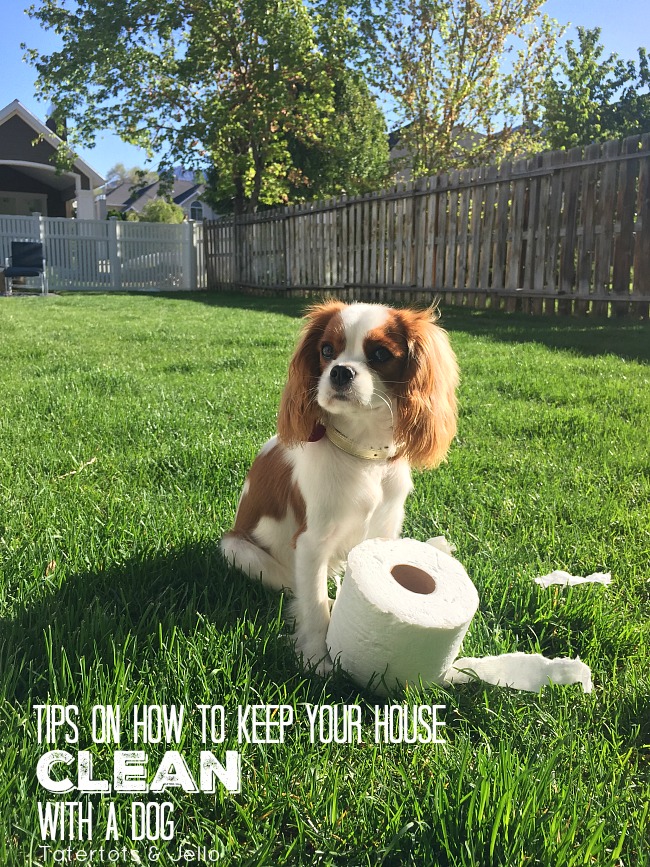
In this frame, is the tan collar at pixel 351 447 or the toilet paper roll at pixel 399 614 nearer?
the toilet paper roll at pixel 399 614

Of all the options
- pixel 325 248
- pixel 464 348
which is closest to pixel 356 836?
pixel 464 348

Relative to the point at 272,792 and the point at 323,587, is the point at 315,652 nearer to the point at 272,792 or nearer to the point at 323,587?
the point at 323,587

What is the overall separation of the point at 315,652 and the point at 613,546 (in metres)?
1.32

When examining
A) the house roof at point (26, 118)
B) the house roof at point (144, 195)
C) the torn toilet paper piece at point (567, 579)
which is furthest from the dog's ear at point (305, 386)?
the house roof at point (144, 195)

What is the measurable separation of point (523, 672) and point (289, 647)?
0.63m

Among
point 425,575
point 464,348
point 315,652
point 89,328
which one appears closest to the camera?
point 425,575

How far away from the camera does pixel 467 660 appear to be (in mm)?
1779

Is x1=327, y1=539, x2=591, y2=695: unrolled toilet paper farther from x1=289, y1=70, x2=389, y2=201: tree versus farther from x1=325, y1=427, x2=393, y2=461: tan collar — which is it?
x1=289, y1=70, x2=389, y2=201: tree

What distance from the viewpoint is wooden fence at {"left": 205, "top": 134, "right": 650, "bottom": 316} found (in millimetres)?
8500

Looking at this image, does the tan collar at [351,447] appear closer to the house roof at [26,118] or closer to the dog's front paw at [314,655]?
the dog's front paw at [314,655]

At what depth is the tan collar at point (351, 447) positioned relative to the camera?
2.03 meters

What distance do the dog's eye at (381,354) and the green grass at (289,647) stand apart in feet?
2.75

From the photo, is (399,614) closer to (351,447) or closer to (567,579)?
(351,447)

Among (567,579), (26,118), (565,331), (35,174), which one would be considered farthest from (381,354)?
(35,174)
